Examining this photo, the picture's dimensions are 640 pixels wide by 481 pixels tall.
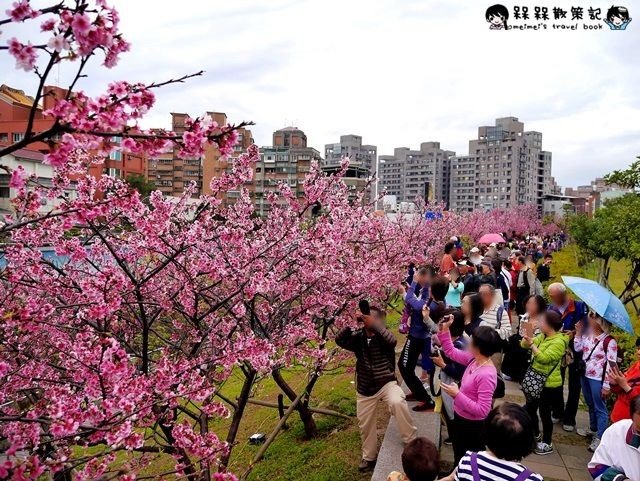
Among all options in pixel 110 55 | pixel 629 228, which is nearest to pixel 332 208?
pixel 110 55

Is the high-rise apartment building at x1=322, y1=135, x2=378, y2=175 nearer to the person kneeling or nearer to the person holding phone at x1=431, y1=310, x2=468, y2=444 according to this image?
the person holding phone at x1=431, y1=310, x2=468, y2=444

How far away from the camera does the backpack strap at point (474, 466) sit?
247cm

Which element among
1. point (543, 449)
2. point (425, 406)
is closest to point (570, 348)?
point (543, 449)

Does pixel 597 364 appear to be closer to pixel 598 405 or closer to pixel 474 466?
pixel 598 405

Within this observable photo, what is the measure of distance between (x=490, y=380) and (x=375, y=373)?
1466 millimetres

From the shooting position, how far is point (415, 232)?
1705 cm

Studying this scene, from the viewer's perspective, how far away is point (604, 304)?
16.3ft

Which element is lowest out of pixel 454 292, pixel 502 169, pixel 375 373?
pixel 375 373

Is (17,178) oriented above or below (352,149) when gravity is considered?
below

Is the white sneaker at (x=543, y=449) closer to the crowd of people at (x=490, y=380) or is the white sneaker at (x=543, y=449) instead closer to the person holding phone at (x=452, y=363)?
the crowd of people at (x=490, y=380)

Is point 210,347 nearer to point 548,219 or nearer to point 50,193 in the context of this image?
point 50,193

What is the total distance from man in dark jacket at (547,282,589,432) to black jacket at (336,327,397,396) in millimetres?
2142

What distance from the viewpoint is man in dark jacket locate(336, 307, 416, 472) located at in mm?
4781

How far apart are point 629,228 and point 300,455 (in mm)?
7906
